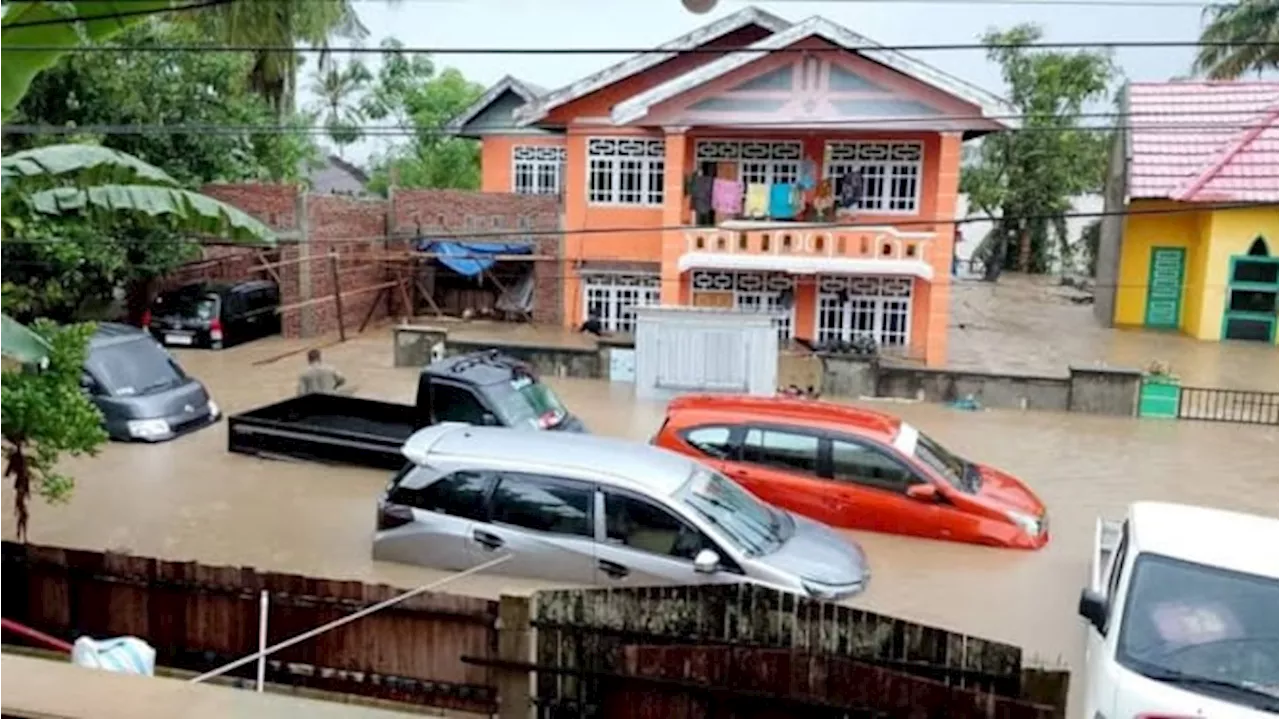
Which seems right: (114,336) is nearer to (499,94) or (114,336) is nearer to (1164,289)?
(499,94)

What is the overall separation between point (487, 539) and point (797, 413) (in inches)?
151

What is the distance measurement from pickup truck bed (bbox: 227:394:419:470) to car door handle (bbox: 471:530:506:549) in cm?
414

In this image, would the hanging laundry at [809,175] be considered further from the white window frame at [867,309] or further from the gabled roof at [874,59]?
the gabled roof at [874,59]

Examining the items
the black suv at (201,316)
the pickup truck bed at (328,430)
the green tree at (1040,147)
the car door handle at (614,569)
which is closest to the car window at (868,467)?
the car door handle at (614,569)

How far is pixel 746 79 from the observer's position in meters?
20.5

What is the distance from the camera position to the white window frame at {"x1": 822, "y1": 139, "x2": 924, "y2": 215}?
21641 millimetres

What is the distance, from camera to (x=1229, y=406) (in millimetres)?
16766

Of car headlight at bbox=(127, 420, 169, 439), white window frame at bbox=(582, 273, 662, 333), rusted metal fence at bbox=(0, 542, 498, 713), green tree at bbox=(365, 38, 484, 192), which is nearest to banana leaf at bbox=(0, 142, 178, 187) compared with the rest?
rusted metal fence at bbox=(0, 542, 498, 713)

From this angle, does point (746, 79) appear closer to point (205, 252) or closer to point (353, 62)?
point (205, 252)

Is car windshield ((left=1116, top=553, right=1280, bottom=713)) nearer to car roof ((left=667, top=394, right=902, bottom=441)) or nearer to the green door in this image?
car roof ((left=667, top=394, right=902, bottom=441))

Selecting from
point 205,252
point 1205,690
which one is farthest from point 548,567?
point 205,252

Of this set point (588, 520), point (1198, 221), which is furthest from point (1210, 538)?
point (1198, 221)

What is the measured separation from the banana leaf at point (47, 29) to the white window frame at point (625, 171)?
1735 centimetres

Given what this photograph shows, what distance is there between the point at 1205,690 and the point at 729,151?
18259 millimetres
